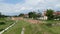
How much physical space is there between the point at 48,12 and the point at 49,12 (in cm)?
82

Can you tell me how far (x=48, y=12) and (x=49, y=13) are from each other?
Result: 1.85 m

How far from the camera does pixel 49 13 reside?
113688 mm

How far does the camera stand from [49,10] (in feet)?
388

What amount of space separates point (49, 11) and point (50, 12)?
1.23m

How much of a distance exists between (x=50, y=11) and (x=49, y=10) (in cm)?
226

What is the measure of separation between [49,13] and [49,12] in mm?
1229

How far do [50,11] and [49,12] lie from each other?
5.16 ft

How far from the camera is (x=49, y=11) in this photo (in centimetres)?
11569

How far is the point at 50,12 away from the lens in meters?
115

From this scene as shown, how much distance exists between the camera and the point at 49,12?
11475 cm

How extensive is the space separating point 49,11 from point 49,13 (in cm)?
235

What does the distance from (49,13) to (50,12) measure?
141cm
